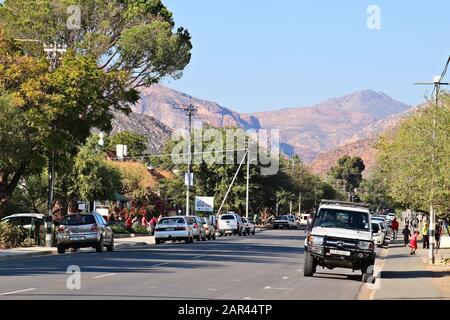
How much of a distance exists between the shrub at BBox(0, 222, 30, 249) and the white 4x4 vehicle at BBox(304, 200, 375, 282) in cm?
1775

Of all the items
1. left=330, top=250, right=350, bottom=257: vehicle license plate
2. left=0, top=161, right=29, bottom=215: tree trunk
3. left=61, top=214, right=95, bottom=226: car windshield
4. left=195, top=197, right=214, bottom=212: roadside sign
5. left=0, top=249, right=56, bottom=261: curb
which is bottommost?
left=0, top=249, right=56, bottom=261: curb

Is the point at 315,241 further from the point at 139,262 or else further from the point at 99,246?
the point at 99,246

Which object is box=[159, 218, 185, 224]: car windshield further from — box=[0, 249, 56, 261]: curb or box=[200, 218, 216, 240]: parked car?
box=[0, 249, 56, 261]: curb

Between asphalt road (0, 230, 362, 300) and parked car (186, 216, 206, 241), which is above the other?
parked car (186, 216, 206, 241)

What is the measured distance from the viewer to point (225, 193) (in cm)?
10494

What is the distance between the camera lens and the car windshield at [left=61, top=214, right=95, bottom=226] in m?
41.8

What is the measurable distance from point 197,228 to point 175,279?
3380cm

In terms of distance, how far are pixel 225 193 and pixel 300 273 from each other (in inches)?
2944

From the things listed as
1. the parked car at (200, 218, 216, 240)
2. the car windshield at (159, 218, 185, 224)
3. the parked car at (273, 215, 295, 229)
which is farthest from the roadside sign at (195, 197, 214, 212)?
the car windshield at (159, 218, 185, 224)

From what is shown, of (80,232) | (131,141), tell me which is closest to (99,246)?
(80,232)

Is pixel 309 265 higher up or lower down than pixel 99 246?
lower down

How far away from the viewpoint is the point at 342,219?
2936cm
